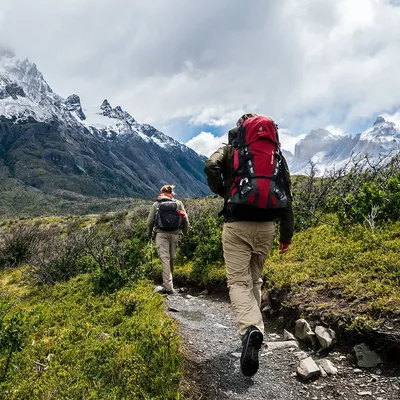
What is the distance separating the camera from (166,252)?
28.5 ft

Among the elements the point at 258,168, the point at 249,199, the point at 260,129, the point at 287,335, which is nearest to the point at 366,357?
the point at 287,335

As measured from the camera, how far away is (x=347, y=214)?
8477mm

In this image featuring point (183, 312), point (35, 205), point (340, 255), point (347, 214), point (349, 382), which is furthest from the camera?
point (35, 205)

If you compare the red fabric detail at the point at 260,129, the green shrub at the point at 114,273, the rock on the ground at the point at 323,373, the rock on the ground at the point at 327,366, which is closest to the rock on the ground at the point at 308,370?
the rock on the ground at the point at 323,373

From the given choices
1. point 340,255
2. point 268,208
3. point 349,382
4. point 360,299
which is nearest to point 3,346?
point 268,208

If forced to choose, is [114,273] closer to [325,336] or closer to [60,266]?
[60,266]

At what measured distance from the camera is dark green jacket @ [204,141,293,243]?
12.9ft

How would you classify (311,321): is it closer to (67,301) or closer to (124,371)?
(124,371)

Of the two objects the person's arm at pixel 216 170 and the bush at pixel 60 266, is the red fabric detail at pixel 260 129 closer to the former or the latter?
the person's arm at pixel 216 170

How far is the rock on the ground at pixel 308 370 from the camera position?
3631 millimetres

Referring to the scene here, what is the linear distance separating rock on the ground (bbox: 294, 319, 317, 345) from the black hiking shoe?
1258mm

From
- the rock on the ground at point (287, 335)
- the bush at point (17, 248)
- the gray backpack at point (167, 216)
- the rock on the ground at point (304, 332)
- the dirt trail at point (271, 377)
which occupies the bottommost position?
the dirt trail at point (271, 377)

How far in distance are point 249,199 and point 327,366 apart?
2.08m

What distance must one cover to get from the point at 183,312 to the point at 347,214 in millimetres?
4792
